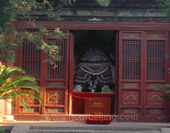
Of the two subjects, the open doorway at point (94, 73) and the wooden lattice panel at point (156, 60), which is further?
the open doorway at point (94, 73)

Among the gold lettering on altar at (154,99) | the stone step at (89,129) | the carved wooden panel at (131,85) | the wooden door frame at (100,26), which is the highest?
the wooden door frame at (100,26)

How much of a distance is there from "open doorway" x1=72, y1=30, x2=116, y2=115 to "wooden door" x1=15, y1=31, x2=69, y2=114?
975mm

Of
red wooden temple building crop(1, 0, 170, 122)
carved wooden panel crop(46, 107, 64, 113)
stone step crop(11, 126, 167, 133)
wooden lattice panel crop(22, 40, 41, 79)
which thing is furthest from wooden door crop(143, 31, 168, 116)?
wooden lattice panel crop(22, 40, 41, 79)

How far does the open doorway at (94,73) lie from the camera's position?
11602 mm

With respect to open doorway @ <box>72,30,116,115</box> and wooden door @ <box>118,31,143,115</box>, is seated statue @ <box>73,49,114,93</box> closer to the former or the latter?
open doorway @ <box>72,30,116,115</box>

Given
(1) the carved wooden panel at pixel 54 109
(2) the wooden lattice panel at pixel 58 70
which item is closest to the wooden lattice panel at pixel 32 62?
(2) the wooden lattice panel at pixel 58 70

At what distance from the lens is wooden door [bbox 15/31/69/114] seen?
11.0m

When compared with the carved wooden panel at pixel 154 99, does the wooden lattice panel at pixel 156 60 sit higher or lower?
higher

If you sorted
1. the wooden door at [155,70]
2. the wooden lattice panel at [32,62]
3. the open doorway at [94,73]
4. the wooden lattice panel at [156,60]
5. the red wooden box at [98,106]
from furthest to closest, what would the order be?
the open doorway at [94,73]
the red wooden box at [98,106]
the wooden lattice panel at [32,62]
the wooden lattice panel at [156,60]
the wooden door at [155,70]

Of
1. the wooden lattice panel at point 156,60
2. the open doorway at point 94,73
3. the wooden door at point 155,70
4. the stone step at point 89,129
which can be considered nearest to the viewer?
the stone step at point 89,129

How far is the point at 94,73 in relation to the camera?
12758 millimetres

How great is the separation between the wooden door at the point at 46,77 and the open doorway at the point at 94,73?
97 centimetres

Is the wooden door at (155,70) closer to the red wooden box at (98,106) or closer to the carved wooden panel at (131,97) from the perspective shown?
the carved wooden panel at (131,97)

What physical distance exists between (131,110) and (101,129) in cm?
218
